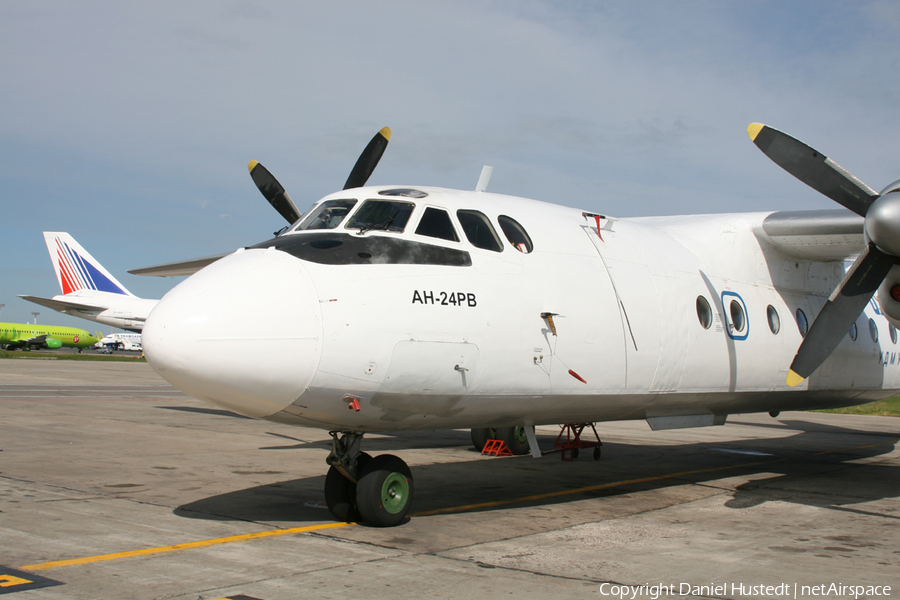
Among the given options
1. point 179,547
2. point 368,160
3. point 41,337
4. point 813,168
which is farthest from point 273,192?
point 41,337

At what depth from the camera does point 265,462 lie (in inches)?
480

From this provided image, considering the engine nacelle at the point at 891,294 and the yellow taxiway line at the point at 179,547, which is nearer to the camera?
the yellow taxiway line at the point at 179,547

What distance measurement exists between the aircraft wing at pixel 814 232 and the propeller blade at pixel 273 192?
809cm

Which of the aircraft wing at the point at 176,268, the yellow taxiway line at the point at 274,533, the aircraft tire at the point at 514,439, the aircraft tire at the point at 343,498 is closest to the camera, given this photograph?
the yellow taxiway line at the point at 274,533

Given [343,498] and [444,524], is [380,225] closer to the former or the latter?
[343,498]

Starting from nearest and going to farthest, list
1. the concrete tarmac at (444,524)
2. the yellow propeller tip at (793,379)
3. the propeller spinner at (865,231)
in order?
the concrete tarmac at (444,524)
the propeller spinner at (865,231)
the yellow propeller tip at (793,379)

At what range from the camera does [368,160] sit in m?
12.0

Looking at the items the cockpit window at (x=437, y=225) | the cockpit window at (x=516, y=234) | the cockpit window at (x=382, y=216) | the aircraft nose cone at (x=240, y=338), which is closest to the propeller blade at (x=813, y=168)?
the cockpit window at (x=516, y=234)

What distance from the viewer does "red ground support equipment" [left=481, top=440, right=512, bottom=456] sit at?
1443 centimetres

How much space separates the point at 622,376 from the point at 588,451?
717 centimetres

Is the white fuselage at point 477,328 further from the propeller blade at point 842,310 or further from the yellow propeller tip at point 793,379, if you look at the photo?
the propeller blade at point 842,310

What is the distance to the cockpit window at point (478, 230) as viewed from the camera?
307 inches

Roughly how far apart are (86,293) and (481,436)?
48167 mm

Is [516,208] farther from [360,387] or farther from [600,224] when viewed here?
[360,387]
